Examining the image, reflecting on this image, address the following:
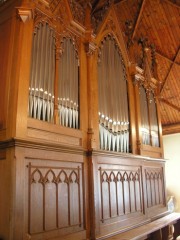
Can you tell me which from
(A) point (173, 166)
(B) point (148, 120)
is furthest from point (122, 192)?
(A) point (173, 166)

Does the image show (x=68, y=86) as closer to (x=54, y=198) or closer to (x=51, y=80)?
(x=51, y=80)

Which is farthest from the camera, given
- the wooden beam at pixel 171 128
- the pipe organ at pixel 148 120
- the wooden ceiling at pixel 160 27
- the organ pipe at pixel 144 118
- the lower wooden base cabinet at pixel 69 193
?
the wooden beam at pixel 171 128

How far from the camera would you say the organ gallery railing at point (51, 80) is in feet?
13.1

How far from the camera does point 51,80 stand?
13.9 ft

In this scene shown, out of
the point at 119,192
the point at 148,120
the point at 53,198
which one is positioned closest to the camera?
the point at 53,198

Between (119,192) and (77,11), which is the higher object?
(77,11)

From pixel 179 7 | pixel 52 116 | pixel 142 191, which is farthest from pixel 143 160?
pixel 179 7

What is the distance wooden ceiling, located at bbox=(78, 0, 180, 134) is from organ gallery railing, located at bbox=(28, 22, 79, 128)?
266cm

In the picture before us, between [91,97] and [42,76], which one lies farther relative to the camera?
[91,97]

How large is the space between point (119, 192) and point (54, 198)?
1.70 m

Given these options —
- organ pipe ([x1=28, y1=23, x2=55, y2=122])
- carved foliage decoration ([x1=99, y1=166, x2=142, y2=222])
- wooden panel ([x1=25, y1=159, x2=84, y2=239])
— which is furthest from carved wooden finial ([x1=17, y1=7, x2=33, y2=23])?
carved foliage decoration ([x1=99, y1=166, x2=142, y2=222])

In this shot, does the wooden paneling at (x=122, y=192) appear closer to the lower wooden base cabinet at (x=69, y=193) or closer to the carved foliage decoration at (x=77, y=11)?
the lower wooden base cabinet at (x=69, y=193)

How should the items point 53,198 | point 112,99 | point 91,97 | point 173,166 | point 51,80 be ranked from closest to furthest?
point 53,198, point 51,80, point 91,97, point 112,99, point 173,166

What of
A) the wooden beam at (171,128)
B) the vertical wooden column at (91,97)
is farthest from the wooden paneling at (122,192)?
the wooden beam at (171,128)
